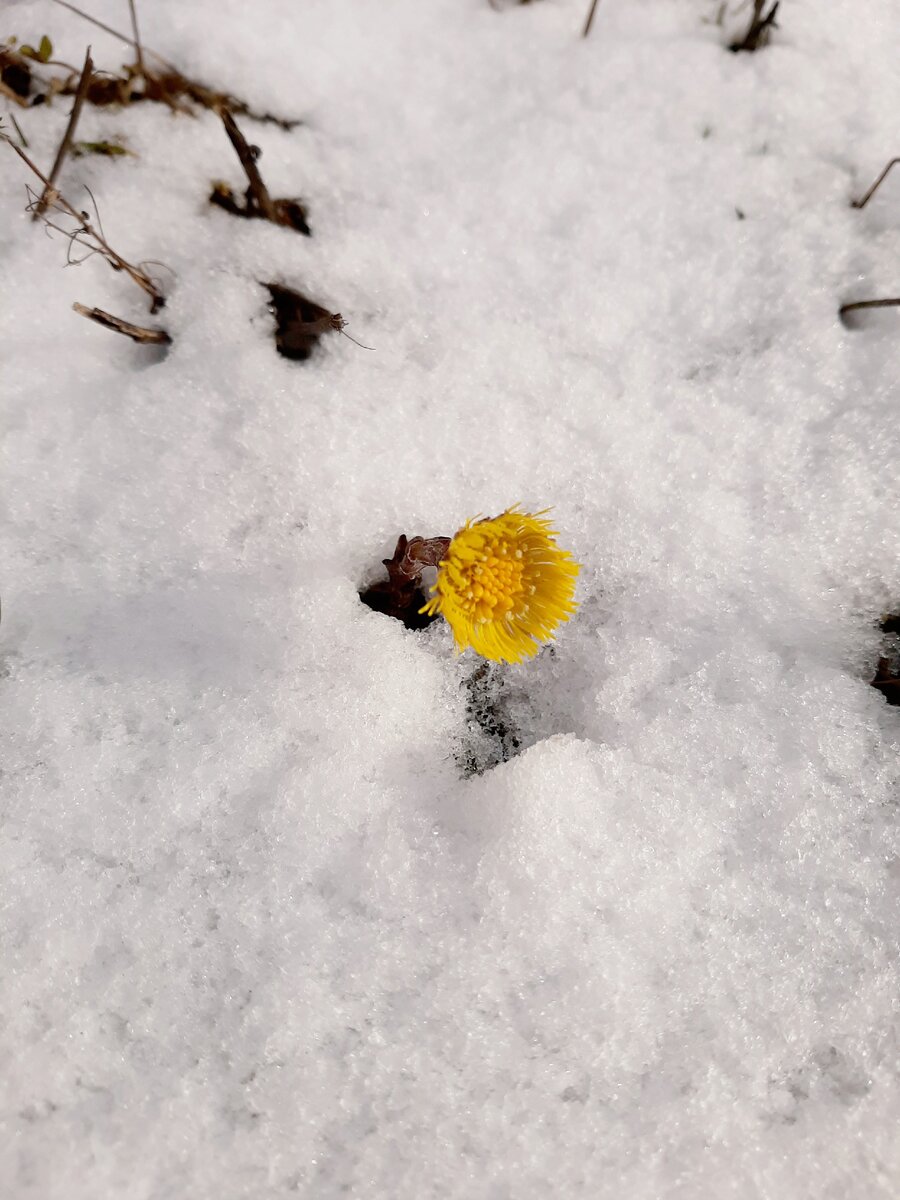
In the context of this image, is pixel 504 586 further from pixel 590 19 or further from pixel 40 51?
pixel 40 51

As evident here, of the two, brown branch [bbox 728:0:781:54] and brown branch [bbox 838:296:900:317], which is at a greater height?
brown branch [bbox 728:0:781:54]

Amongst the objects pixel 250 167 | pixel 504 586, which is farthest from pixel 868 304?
pixel 250 167

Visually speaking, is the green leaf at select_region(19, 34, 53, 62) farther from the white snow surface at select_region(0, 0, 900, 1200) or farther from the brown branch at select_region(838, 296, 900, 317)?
the brown branch at select_region(838, 296, 900, 317)

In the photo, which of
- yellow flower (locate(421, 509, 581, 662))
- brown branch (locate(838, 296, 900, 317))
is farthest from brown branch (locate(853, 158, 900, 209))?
yellow flower (locate(421, 509, 581, 662))

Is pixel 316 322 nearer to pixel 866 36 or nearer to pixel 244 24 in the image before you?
pixel 244 24

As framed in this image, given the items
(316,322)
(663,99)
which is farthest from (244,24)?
(663,99)

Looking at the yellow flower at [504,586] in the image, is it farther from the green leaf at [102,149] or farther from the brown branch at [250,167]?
the green leaf at [102,149]
